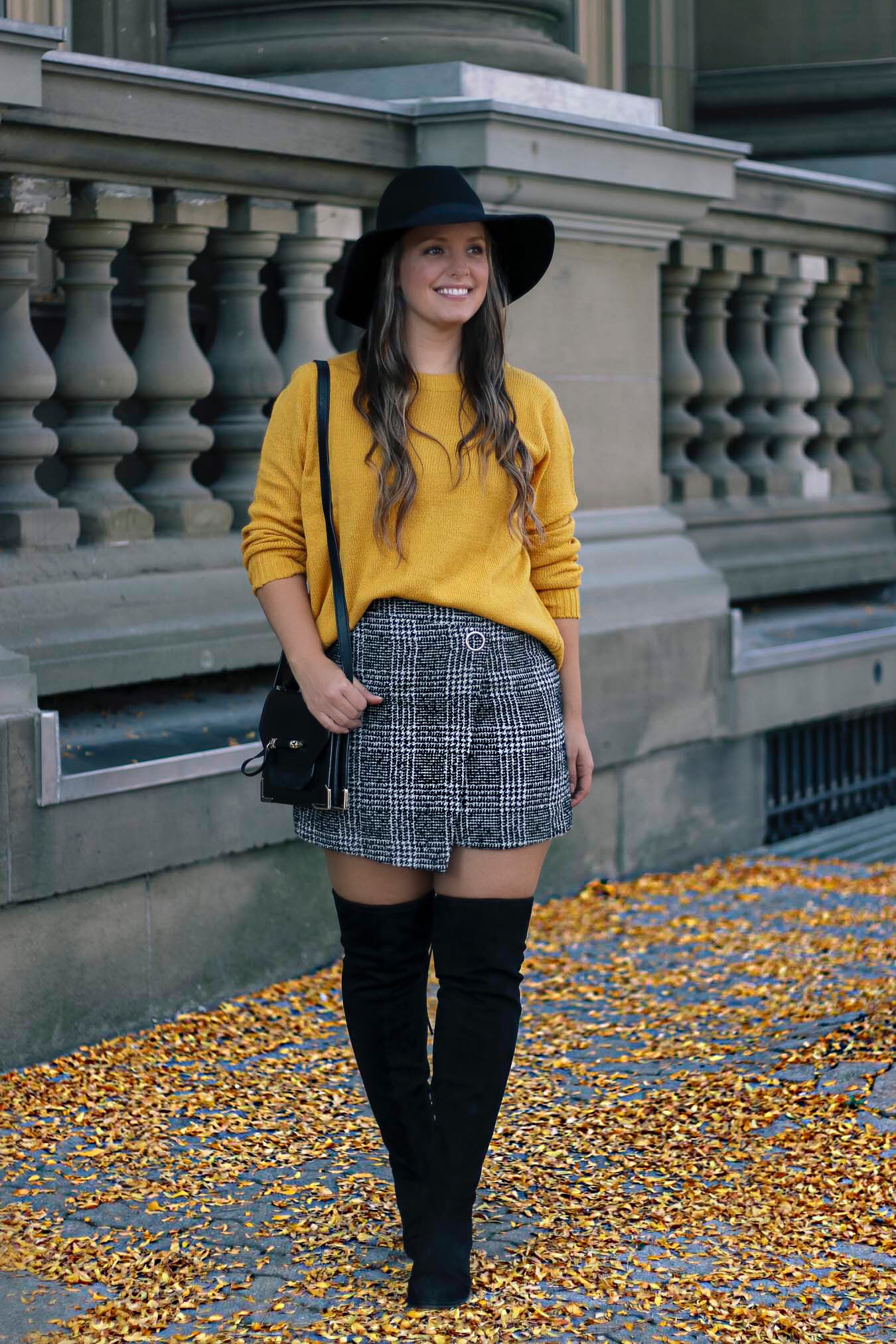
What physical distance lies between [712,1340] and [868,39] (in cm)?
700

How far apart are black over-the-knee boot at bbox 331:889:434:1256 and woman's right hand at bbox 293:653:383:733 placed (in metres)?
0.32

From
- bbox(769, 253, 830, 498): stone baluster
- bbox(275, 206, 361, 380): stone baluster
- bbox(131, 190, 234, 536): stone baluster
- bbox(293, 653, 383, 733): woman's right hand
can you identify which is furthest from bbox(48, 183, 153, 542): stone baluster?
bbox(769, 253, 830, 498): stone baluster

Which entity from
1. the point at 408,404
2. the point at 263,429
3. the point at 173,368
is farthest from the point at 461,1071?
the point at 263,429

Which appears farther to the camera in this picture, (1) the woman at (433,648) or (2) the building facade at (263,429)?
(2) the building facade at (263,429)

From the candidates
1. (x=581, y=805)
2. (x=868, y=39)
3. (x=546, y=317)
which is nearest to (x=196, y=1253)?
(x=581, y=805)

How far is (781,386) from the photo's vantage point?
806 centimetres

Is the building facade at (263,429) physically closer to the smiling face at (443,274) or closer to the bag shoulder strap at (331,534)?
the bag shoulder strap at (331,534)

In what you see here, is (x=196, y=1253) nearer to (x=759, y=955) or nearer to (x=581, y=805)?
(x=759, y=955)

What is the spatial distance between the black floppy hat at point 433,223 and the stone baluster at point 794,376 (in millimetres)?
4754

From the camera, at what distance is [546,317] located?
6168mm

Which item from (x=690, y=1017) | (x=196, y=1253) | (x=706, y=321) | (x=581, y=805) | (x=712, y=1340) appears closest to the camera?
(x=712, y=1340)

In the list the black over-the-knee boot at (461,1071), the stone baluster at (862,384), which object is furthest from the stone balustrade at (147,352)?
the stone baluster at (862,384)

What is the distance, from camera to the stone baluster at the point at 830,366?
8383 mm

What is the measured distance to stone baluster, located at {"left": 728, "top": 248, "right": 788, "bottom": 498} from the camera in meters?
7.88
